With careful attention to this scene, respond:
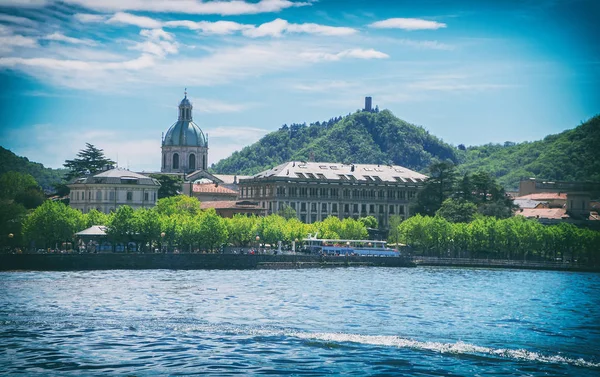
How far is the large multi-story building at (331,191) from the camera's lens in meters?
162

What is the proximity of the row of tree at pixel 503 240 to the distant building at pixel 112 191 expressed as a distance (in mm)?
34819

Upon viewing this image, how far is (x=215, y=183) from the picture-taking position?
184 metres

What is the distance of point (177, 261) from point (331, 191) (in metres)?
66.0

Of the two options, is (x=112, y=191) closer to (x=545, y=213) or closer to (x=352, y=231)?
(x=352, y=231)

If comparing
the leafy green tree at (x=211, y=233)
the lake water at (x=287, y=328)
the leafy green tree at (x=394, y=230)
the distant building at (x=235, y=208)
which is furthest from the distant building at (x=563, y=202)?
the lake water at (x=287, y=328)

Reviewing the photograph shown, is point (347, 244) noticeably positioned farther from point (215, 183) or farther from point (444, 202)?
point (215, 183)

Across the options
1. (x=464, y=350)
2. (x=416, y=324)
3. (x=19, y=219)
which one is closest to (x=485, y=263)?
(x=19, y=219)

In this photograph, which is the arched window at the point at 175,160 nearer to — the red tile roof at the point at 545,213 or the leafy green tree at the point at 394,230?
the leafy green tree at the point at 394,230

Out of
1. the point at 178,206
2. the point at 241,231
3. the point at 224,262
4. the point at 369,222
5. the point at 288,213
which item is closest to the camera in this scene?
the point at 224,262

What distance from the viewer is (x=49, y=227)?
108688 millimetres

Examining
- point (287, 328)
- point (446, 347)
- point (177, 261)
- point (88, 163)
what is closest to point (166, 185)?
point (88, 163)

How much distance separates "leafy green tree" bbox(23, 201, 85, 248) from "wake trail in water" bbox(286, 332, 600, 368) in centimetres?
6291

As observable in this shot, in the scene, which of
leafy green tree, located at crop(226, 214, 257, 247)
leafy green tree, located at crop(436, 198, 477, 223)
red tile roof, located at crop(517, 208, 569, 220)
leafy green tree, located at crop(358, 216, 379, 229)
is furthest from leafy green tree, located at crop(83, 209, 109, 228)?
red tile roof, located at crop(517, 208, 569, 220)

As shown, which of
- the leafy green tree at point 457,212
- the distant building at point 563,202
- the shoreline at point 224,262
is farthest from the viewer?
the leafy green tree at point 457,212
